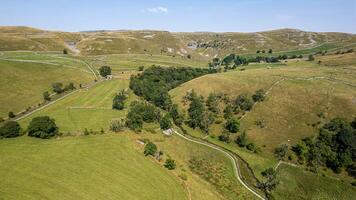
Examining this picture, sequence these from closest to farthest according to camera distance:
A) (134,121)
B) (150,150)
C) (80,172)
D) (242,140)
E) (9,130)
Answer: (80,172) → (150,150) → (9,130) → (134,121) → (242,140)

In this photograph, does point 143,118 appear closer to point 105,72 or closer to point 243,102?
point 243,102

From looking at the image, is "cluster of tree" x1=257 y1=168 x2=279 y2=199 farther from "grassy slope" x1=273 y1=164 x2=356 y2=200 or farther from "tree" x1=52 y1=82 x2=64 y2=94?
"tree" x1=52 y1=82 x2=64 y2=94

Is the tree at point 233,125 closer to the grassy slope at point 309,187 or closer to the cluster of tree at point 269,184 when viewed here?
the grassy slope at point 309,187

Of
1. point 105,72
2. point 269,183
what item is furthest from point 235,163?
point 105,72

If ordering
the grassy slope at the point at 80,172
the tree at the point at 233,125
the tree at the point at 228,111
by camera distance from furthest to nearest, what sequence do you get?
the tree at the point at 228,111 < the tree at the point at 233,125 < the grassy slope at the point at 80,172

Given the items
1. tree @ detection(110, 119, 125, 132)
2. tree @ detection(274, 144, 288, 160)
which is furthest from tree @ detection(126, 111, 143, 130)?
tree @ detection(274, 144, 288, 160)

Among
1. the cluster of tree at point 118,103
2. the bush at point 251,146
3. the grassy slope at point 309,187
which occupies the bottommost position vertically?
the grassy slope at point 309,187

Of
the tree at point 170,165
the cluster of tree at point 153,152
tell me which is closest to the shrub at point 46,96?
the cluster of tree at point 153,152
